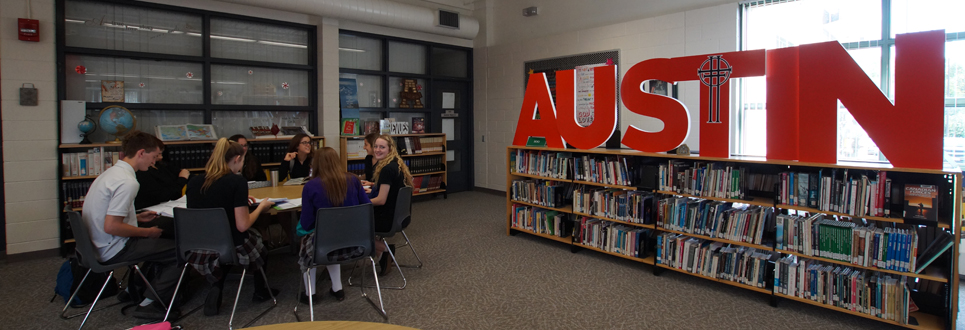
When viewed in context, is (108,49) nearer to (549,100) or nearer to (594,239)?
(549,100)

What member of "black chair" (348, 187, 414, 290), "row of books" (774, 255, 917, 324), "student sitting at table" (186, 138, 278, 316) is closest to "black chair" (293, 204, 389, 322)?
"student sitting at table" (186, 138, 278, 316)

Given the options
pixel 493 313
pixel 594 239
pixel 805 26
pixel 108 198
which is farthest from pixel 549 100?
pixel 108 198

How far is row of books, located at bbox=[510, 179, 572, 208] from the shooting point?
516 cm

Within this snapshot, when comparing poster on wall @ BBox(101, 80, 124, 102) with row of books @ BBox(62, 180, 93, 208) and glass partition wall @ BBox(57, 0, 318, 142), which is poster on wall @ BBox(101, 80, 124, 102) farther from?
row of books @ BBox(62, 180, 93, 208)

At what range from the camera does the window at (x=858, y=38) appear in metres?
4.18

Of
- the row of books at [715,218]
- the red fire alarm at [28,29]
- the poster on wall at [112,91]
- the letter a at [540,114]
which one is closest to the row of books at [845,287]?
the row of books at [715,218]

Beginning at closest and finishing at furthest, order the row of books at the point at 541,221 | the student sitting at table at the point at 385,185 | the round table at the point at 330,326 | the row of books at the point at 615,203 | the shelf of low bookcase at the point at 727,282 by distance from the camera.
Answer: the round table at the point at 330,326
the shelf of low bookcase at the point at 727,282
the student sitting at table at the point at 385,185
the row of books at the point at 615,203
the row of books at the point at 541,221

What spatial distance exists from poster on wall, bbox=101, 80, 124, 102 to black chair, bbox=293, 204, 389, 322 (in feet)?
12.9

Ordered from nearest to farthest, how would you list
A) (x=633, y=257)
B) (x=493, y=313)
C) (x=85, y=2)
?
1. (x=493, y=313)
2. (x=633, y=257)
3. (x=85, y=2)

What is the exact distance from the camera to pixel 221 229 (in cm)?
313

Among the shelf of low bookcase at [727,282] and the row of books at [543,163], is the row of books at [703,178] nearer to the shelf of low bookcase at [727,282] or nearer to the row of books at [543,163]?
the shelf of low bookcase at [727,282]

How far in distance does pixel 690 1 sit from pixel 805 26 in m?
1.36

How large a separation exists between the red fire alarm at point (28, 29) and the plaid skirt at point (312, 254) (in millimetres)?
3815

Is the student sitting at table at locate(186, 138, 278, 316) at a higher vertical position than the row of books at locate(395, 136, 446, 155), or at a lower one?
lower
